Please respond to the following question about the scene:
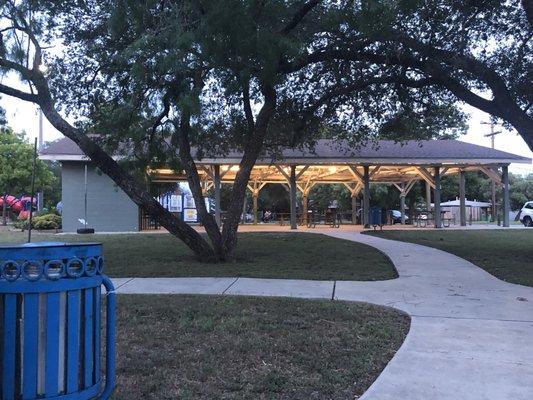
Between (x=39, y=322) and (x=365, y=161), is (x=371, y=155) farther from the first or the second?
(x=39, y=322)

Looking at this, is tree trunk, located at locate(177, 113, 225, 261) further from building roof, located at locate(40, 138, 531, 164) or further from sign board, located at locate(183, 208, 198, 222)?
sign board, located at locate(183, 208, 198, 222)

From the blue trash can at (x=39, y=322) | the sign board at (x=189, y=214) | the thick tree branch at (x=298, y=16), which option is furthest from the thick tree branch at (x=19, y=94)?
the sign board at (x=189, y=214)

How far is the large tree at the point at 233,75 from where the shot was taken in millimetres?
9039

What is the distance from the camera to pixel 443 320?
21.6ft

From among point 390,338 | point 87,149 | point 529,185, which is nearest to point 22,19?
point 87,149

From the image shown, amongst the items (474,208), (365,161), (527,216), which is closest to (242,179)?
(365,161)

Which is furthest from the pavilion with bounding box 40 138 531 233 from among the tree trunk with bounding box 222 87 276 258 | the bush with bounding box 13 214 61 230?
the tree trunk with bounding box 222 87 276 258

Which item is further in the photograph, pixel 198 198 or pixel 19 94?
pixel 198 198

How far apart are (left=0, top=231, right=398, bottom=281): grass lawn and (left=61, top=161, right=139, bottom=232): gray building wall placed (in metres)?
6.92

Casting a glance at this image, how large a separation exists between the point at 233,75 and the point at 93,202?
1608 cm

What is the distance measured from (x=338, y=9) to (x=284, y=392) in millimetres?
8267

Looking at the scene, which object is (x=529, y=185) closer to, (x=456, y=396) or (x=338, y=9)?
(x=338, y=9)

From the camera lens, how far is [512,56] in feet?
42.6

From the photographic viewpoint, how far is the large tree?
29.7 ft
